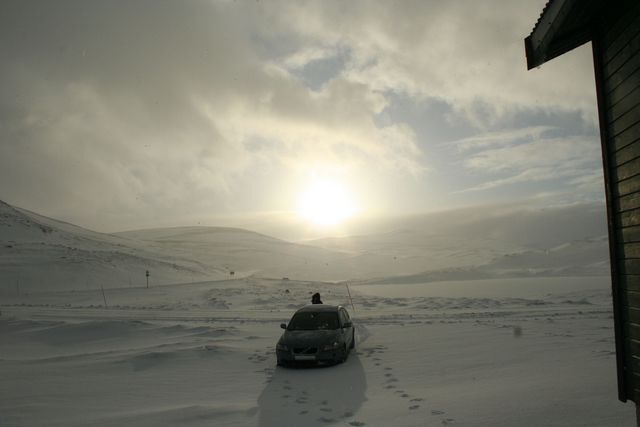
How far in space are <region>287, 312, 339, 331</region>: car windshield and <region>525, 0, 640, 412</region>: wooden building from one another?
766 cm

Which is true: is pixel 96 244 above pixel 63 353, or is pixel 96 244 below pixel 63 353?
above

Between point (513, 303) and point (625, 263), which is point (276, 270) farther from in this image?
point (625, 263)

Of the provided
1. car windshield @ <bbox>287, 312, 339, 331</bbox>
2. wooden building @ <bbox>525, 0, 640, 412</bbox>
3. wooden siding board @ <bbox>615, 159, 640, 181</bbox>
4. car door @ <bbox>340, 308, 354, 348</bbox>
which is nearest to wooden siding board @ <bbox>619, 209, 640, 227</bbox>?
wooden building @ <bbox>525, 0, 640, 412</bbox>

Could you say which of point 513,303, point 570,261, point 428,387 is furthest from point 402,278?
point 428,387

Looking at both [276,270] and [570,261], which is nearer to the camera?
[570,261]

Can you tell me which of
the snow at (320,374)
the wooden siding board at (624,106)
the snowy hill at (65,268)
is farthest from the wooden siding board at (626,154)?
the snowy hill at (65,268)

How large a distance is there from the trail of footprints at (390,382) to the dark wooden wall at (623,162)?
2551 millimetres

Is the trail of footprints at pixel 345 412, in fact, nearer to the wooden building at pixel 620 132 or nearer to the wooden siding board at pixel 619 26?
the wooden building at pixel 620 132

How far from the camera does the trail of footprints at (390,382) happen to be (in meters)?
6.91

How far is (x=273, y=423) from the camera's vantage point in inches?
271

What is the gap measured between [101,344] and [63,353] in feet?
5.01

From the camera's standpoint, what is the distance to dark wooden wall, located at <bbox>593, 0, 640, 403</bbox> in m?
4.55

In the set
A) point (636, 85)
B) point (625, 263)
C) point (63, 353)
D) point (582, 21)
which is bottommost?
point (63, 353)

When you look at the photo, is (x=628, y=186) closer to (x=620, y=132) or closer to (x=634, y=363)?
(x=620, y=132)
